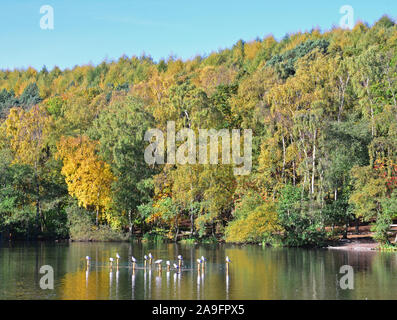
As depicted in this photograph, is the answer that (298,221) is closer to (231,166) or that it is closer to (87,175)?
(231,166)

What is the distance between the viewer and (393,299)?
2444 centimetres

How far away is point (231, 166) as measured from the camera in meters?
53.3

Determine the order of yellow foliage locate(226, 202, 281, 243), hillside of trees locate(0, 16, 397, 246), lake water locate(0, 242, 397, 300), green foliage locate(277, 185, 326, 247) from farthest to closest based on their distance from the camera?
hillside of trees locate(0, 16, 397, 246), yellow foliage locate(226, 202, 281, 243), green foliage locate(277, 185, 326, 247), lake water locate(0, 242, 397, 300)

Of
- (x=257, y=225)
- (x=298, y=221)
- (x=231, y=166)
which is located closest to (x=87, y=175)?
(x=231, y=166)

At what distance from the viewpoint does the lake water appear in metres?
25.9

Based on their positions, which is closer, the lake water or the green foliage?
the lake water

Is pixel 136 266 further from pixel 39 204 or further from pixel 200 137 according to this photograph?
pixel 39 204

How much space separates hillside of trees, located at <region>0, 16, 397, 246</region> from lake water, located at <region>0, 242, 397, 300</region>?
174 inches

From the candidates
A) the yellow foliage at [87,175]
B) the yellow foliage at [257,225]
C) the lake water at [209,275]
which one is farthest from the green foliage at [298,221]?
the yellow foliage at [87,175]

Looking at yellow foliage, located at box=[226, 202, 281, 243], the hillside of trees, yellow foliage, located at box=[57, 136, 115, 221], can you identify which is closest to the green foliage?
the hillside of trees

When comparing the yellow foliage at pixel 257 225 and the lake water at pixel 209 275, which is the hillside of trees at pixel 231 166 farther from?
the lake water at pixel 209 275

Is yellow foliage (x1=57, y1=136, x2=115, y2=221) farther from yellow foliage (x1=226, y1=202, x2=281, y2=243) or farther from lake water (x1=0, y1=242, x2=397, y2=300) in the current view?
yellow foliage (x1=226, y1=202, x2=281, y2=243)
